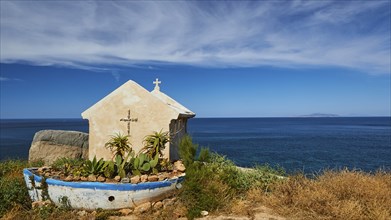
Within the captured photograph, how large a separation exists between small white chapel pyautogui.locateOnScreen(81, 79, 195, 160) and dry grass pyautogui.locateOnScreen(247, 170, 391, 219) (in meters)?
4.05

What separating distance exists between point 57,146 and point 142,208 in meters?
9.66

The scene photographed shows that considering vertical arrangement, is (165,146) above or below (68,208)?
above

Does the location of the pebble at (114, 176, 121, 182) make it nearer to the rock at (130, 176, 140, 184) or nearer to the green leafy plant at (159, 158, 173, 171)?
the rock at (130, 176, 140, 184)

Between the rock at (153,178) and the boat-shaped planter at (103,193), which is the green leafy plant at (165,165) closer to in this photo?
the rock at (153,178)

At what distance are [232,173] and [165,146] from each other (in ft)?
8.66

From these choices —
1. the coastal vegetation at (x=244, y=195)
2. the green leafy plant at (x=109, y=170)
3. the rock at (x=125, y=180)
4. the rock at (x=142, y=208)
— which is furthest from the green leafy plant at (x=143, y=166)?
the rock at (x=142, y=208)

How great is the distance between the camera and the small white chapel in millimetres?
12711

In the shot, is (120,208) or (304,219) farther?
(120,208)

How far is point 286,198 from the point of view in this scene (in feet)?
33.9

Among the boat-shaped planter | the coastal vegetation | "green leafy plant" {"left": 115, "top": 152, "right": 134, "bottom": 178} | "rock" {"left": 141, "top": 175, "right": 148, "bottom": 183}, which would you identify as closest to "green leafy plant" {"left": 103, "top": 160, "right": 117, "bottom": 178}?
the coastal vegetation

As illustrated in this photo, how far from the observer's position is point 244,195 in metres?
11.4

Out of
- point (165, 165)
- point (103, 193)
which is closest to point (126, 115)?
point (165, 165)

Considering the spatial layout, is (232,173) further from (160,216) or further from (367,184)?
(367,184)

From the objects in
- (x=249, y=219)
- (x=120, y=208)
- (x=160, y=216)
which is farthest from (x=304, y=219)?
(x=120, y=208)
